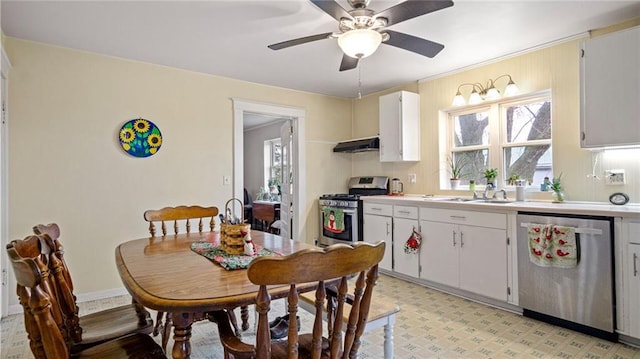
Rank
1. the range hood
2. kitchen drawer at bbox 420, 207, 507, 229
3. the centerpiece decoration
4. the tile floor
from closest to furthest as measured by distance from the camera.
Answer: the centerpiece decoration, the tile floor, kitchen drawer at bbox 420, 207, 507, 229, the range hood

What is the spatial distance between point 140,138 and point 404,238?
9.78 feet

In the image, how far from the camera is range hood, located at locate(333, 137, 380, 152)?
4.60 meters

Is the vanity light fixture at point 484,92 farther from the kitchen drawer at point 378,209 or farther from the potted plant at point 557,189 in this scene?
the kitchen drawer at point 378,209

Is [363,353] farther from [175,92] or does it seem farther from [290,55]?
[175,92]

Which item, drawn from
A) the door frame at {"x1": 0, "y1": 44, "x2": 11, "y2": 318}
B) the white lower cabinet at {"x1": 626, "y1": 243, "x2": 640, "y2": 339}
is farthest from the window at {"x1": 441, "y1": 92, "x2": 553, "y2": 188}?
the door frame at {"x1": 0, "y1": 44, "x2": 11, "y2": 318}

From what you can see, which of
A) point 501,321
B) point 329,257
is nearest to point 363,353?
point 501,321

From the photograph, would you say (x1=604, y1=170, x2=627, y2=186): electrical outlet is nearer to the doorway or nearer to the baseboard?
the baseboard

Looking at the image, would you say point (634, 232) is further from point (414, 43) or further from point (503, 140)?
point (414, 43)

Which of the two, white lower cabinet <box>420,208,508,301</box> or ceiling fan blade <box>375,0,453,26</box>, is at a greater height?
ceiling fan blade <box>375,0,453,26</box>

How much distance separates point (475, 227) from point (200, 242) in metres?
2.38

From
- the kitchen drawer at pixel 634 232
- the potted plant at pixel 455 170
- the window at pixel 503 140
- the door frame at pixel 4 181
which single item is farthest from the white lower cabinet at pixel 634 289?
the door frame at pixel 4 181

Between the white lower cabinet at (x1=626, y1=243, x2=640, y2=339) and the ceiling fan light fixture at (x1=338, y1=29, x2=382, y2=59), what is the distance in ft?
7.12

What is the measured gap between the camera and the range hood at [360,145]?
15.1 ft

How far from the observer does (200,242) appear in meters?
2.18
